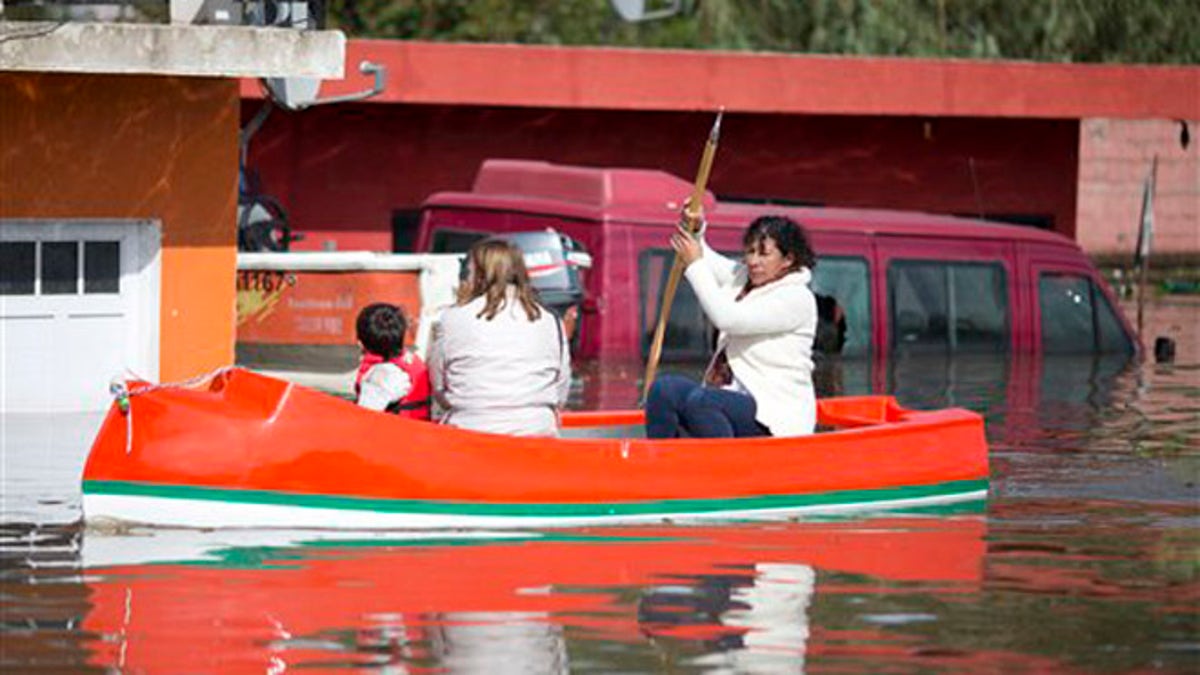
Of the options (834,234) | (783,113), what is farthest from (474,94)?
(834,234)

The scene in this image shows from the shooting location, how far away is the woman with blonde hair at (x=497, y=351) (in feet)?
47.8

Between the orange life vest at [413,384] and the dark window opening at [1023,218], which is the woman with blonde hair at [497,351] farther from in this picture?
the dark window opening at [1023,218]

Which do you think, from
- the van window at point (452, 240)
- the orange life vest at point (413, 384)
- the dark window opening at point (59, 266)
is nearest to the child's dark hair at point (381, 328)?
the orange life vest at point (413, 384)

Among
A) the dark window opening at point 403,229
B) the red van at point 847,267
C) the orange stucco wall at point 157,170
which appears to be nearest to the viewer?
the orange stucco wall at point 157,170

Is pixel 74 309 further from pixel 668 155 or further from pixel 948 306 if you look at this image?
pixel 668 155

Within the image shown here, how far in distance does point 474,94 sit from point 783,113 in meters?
4.01

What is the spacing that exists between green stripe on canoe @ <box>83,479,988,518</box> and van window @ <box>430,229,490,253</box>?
10587mm

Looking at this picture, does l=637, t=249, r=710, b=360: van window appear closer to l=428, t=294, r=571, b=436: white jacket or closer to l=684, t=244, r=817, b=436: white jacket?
l=684, t=244, r=817, b=436: white jacket

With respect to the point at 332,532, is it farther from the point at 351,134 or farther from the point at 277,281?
the point at 351,134

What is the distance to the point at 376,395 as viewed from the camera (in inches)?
592

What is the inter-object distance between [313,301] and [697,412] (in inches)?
320

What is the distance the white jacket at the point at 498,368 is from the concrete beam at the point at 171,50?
16.6 feet

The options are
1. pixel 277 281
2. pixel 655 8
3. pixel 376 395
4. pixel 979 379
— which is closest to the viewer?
pixel 376 395

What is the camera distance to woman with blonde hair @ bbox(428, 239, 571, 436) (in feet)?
47.8
